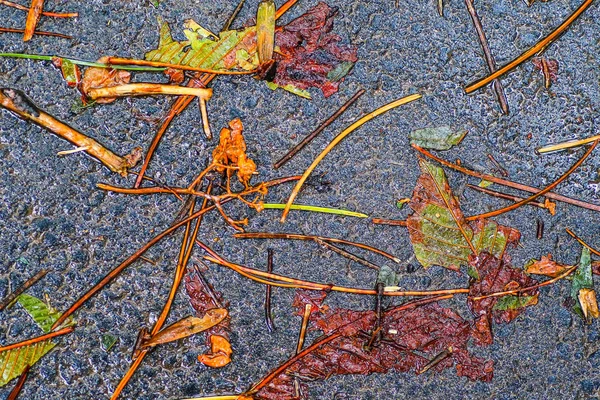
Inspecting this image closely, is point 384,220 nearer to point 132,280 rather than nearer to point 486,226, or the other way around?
point 486,226

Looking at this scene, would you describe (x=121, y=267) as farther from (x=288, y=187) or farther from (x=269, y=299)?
(x=288, y=187)

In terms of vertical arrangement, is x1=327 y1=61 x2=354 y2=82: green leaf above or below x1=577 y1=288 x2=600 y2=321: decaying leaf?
above

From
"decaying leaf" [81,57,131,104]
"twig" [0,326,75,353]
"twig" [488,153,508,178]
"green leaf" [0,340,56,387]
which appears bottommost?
"green leaf" [0,340,56,387]

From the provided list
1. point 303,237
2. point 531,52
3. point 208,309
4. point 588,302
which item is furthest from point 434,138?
point 208,309

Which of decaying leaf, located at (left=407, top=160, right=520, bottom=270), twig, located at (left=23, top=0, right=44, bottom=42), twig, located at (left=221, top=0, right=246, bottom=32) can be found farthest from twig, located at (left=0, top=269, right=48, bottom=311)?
decaying leaf, located at (left=407, top=160, right=520, bottom=270)

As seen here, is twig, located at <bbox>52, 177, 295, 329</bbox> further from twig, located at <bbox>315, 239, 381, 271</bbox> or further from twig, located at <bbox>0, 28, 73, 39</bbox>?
twig, located at <bbox>0, 28, 73, 39</bbox>

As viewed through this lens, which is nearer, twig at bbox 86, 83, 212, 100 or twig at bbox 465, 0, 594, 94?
twig at bbox 86, 83, 212, 100
